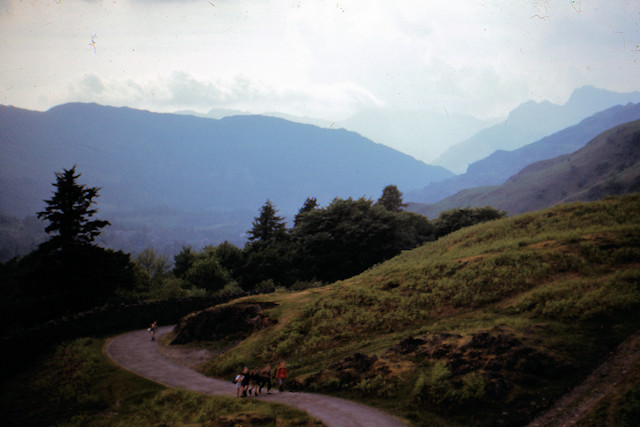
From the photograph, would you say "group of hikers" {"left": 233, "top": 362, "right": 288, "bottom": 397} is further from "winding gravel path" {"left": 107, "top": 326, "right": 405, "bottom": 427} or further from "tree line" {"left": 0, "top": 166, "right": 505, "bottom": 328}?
"tree line" {"left": 0, "top": 166, "right": 505, "bottom": 328}

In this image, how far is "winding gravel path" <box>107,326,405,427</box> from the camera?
45.6ft

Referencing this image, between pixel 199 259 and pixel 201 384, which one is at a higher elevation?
pixel 199 259

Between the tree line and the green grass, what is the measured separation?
14.3 meters

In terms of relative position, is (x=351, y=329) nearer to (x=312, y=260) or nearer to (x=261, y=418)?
(x=261, y=418)

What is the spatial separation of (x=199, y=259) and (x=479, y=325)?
147ft

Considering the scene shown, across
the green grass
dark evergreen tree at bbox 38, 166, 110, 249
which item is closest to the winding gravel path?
the green grass

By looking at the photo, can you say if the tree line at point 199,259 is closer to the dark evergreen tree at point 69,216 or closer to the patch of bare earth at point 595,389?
the dark evergreen tree at point 69,216

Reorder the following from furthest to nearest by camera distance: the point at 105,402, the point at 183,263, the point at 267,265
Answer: the point at 183,263
the point at 267,265
the point at 105,402

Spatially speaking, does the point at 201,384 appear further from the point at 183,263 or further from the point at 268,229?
the point at 268,229

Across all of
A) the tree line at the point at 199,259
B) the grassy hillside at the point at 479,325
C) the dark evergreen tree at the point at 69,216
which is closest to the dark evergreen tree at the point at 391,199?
the tree line at the point at 199,259

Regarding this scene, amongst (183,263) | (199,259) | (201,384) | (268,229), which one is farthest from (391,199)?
(201,384)

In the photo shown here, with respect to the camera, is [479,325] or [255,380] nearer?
[255,380]

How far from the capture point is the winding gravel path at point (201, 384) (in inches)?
548

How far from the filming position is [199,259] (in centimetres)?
5588
